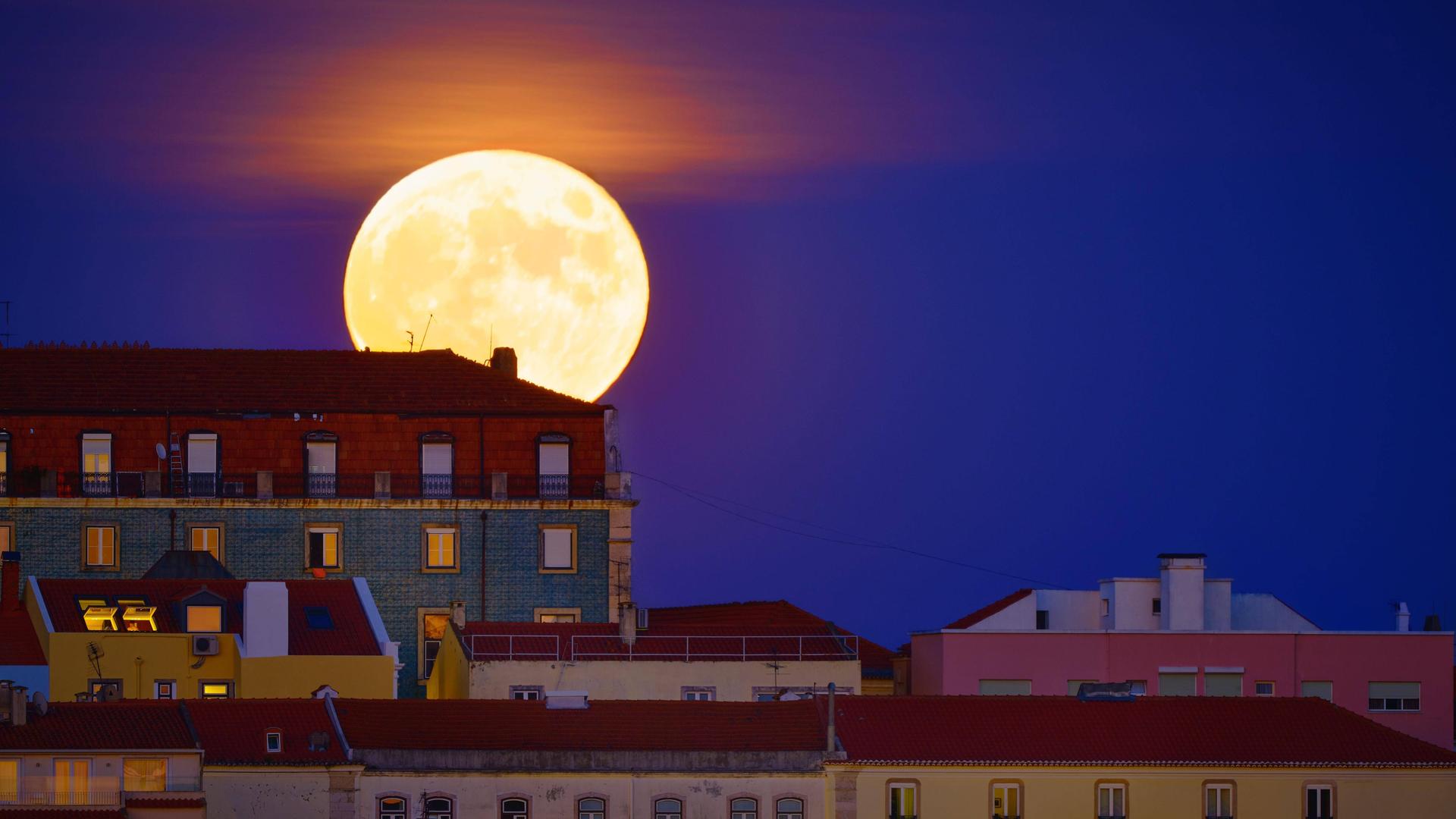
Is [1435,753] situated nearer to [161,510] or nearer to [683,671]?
[683,671]

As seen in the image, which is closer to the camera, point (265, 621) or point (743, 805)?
point (743, 805)

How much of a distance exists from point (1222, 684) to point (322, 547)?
92.9ft

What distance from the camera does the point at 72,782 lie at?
79.4 m

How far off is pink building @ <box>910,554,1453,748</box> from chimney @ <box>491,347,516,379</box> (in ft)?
56.6

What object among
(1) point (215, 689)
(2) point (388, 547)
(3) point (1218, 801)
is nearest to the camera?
(3) point (1218, 801)

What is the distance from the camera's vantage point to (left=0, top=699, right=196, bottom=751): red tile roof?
79812 mm

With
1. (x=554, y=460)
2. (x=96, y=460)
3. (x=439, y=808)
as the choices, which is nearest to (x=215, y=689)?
(x=439, y=808)

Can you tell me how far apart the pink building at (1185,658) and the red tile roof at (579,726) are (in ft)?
43.4

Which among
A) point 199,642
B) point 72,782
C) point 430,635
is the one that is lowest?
point 72,782

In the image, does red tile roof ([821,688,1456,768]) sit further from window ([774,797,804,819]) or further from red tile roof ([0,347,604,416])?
red tile roof ([0,347,604,416])

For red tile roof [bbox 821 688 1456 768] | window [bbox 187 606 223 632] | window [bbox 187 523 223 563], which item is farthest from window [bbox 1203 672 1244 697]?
window [bbox 187 523 223 563]

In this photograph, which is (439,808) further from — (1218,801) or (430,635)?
(1218,801)

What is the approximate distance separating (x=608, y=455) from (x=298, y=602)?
1429cm

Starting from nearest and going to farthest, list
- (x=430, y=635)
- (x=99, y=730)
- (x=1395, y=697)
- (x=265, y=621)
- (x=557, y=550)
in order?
(x=99, y=730)
(x=265, y=621)
(x=1395, y=697)
(x=430, y=635)
(x=557, y=550)
